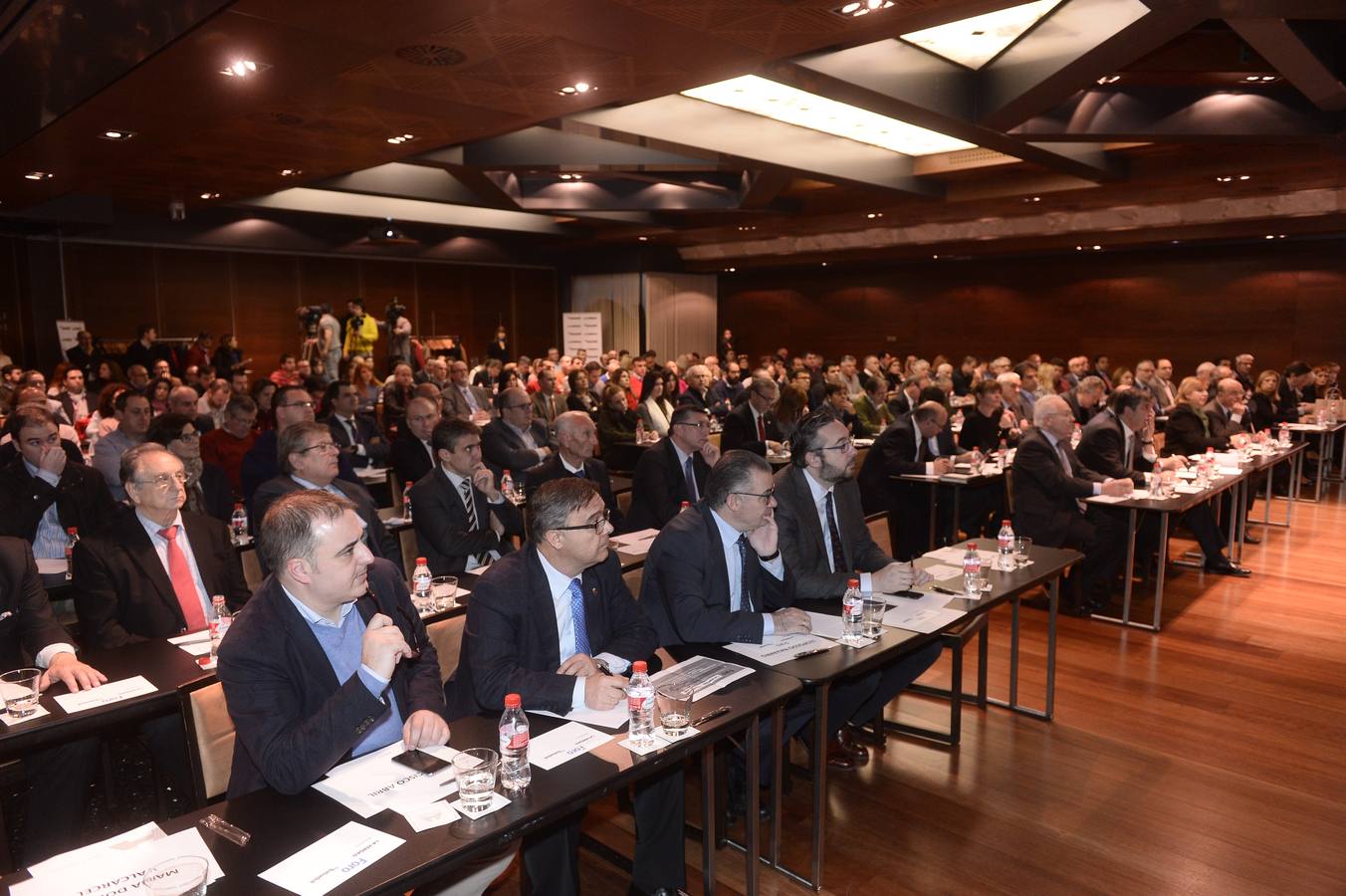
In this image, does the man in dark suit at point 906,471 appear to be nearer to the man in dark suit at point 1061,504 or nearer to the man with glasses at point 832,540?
the man in dark suit at point 1061,504

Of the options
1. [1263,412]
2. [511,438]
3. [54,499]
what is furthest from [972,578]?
[1263,412]

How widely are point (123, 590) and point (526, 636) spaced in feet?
6.20

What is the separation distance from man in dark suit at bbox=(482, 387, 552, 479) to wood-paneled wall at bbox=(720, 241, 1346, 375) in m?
14.1

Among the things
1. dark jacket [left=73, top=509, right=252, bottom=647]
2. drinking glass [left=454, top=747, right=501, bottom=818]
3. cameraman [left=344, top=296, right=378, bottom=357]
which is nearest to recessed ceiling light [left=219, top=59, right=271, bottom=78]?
dark jacket [left=73, top=509, right=252, bottom=647]

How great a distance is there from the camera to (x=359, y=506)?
435cm

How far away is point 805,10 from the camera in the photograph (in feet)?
13.9

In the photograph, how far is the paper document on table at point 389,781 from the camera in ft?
6.92

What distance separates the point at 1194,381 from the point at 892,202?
187 inches

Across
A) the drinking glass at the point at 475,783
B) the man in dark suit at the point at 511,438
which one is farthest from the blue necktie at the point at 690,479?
→ the drinking glass at the point at 475,783

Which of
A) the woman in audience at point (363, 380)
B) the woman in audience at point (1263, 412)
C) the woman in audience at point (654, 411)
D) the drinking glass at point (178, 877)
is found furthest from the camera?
the woman in audience at point (654, 411)

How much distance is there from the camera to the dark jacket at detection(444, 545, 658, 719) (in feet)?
8.65

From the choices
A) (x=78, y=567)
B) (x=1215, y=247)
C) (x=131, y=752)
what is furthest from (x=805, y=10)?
(x=1215, y=247)

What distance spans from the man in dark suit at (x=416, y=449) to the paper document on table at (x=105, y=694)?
3.95 meters

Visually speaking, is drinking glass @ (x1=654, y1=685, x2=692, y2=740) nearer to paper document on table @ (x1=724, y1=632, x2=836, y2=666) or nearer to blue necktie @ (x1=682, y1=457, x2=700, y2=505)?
paper document on table @ (x1=724, y1=632, x2=836, y2=666)
